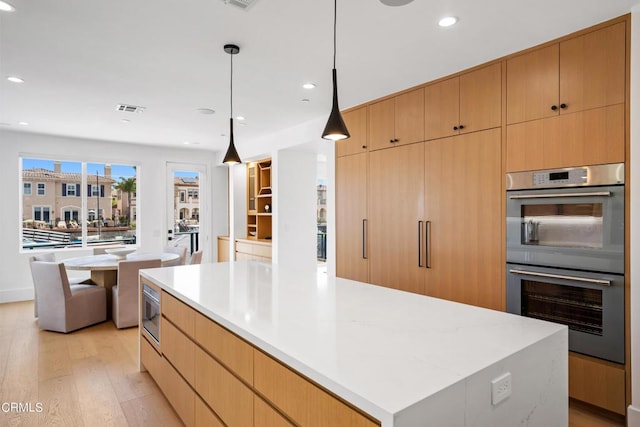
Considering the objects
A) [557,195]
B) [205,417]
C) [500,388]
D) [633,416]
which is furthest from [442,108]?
[205,417]

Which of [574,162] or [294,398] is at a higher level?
[574,162]

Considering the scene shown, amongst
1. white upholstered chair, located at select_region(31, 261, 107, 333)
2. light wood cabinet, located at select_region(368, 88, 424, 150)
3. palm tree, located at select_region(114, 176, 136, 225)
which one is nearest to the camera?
light wood cabinet, located at select_region(368, 88, 424, 150)

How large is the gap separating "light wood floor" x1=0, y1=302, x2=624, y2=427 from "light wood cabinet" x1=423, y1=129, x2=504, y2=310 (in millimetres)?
1083

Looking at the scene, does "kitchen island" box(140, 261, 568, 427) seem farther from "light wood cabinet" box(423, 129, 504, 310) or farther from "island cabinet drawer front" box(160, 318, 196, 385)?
"light wood cabinet" box(423, 129, 504, 310)

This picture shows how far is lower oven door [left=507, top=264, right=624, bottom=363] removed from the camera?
236 cm

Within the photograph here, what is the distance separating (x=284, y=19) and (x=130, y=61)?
1.47m

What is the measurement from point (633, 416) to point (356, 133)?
3.36 metres

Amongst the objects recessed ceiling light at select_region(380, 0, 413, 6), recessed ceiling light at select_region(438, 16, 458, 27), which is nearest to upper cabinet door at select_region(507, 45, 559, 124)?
recessed ceiling light at select_region(438, 16, 458, 27)

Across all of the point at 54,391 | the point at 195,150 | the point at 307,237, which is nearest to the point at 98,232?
the point at 195,150

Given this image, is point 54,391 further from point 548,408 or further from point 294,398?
point 548,408

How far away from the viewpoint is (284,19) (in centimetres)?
235

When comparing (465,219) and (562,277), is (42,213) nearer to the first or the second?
(465,219)

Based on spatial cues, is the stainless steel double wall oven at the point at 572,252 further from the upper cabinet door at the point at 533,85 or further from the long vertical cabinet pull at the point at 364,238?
the long vertical cabinet pull at the point at 364,238

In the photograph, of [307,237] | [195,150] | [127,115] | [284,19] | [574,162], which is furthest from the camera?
[195,150]
